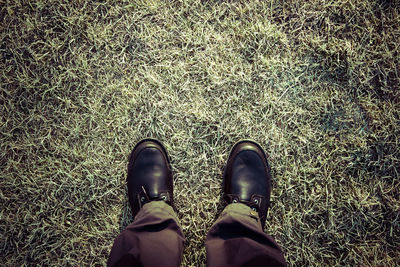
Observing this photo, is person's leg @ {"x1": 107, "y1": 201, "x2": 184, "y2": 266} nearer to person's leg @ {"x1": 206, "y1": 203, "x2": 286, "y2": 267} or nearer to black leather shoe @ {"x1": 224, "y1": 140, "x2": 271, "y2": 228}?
person's leg @ {"x1": 206, "y1": 203, "x2": 286, "y2": 267}

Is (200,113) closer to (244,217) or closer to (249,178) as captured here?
(249,178)

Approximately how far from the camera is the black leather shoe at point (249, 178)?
1.38m

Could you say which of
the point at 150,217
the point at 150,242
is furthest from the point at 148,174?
the point at 150,242

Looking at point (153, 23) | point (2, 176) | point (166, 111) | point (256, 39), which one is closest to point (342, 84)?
point (256, 39)

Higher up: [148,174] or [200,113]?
[200,113]

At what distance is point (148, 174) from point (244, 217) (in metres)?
0.57

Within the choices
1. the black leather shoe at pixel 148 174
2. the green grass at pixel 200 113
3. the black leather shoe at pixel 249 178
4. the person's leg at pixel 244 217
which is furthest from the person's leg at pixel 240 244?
the black leather shoe at pixel 148 174

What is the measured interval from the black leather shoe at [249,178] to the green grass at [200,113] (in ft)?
0.19

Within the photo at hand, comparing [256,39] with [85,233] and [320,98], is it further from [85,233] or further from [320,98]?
[85,233]

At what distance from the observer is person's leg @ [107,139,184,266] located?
107 cm

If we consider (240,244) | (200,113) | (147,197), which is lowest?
(147,197)

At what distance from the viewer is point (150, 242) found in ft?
3.64

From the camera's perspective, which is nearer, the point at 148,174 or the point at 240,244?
the point at 240,244

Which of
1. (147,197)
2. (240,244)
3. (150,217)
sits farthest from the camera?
(147,197)
